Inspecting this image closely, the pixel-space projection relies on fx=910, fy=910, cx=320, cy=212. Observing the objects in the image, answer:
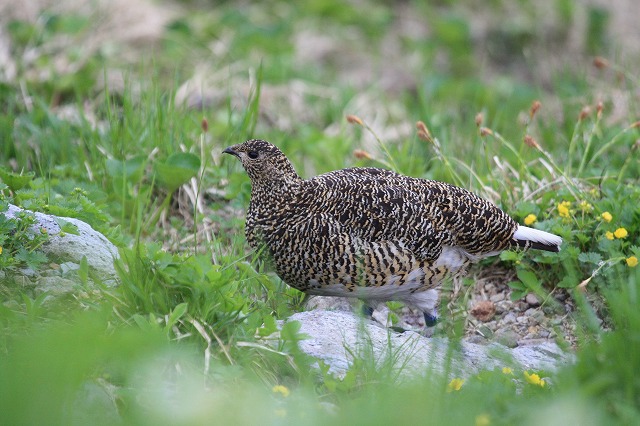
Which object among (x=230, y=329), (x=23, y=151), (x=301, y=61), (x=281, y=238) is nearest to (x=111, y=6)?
(x=301, y=61)

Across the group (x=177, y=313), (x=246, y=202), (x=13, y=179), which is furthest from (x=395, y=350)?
(x=13, y=179)

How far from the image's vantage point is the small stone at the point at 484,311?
4652 millimetres

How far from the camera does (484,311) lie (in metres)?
4.66

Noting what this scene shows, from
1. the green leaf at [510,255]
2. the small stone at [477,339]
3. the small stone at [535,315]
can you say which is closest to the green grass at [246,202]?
the green leaf at [510,255]

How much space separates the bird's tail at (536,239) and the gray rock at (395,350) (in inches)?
25.5

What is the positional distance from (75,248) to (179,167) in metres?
1.24

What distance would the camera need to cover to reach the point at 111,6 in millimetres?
8414

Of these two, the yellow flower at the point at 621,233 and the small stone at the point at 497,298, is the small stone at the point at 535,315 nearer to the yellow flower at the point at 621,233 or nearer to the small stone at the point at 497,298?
the small stone at the point at 497,298

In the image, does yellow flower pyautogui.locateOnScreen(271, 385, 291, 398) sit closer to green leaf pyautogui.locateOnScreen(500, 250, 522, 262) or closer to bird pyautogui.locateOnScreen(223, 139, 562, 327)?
bird pyautogui.locateOnScreen(223, 139, 562, 327)

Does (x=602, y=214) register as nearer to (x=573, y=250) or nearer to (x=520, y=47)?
(x=573, y=250)

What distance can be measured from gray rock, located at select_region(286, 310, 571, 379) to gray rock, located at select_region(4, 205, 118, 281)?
0.82 meters

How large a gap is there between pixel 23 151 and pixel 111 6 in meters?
3.32

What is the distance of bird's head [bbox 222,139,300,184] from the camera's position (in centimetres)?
433

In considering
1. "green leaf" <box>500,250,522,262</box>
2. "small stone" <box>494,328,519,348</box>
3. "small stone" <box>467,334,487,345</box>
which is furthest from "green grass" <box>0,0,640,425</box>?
"small stone" <box>467,334,487,345</box>
